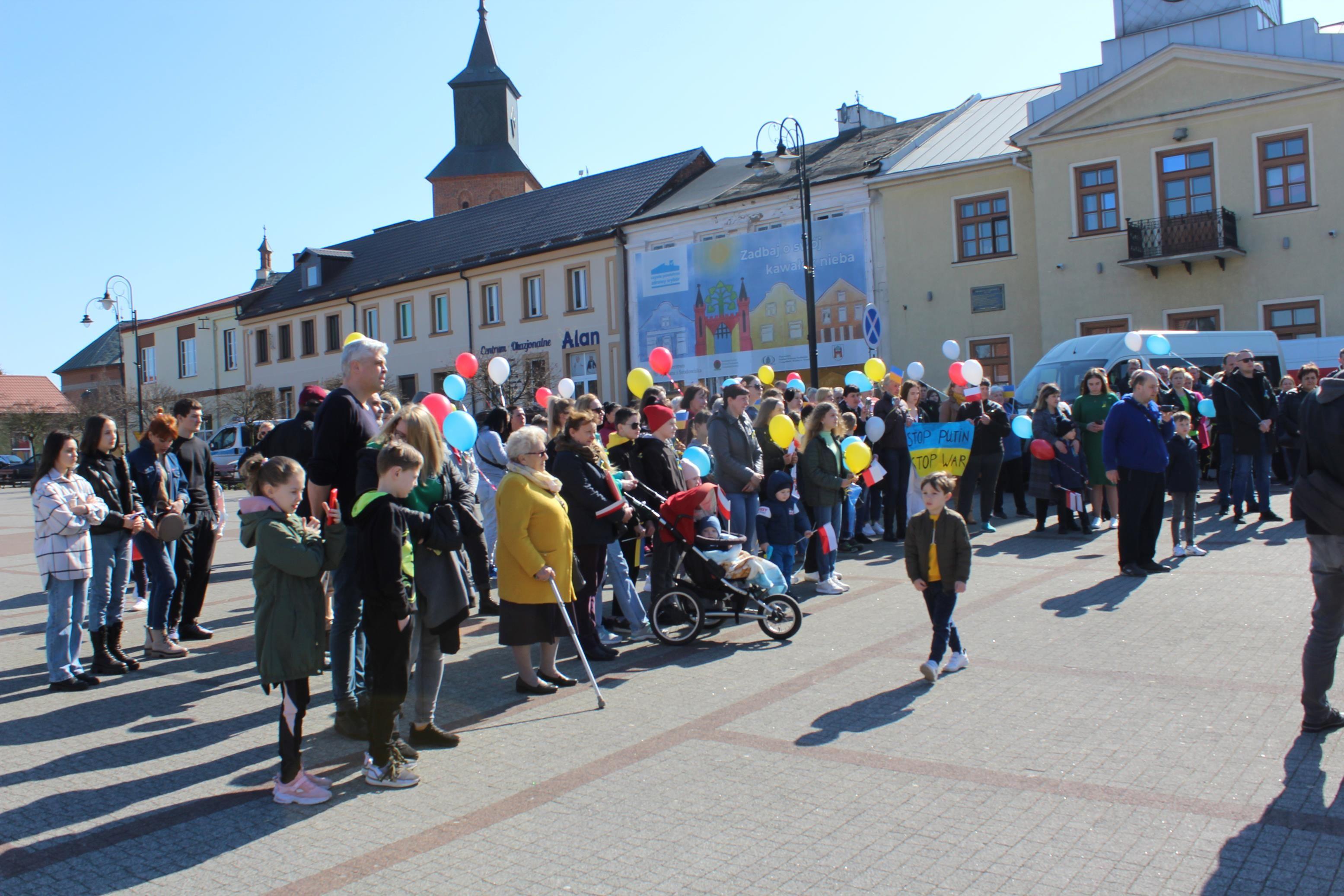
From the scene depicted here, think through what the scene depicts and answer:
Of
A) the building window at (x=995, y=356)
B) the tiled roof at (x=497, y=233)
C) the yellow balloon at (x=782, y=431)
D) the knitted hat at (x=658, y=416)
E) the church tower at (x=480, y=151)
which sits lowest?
the yellow balloon at (x=782, y=431)

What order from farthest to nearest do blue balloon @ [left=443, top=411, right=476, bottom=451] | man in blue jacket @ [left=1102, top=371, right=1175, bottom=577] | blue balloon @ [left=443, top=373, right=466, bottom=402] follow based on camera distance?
blue balloon @ [left=443, top=373, right=466, bottom=402], man in blue jacket @ [left=1102, top=371, right=1175, bottom=577], blue balloon @ [left=443, top=411, right=476, bottom=451]

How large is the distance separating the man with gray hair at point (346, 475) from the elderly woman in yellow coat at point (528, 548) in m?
0.82

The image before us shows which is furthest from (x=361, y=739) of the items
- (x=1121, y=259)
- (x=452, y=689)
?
(x=1121, y=259)

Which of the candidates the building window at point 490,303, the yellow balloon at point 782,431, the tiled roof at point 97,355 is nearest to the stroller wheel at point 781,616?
the yellow balloon at point 782,431

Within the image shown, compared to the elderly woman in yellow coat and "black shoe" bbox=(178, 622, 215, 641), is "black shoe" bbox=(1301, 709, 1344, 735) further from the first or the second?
"black shoe" bbox=(178, 622, 215, 641)

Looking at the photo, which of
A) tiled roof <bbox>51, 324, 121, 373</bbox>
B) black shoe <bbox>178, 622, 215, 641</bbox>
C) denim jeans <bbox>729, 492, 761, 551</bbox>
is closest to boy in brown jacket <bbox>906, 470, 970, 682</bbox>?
denim jeans <bbox>729, 492, 761, 551</bbox>

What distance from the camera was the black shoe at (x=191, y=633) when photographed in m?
8.44

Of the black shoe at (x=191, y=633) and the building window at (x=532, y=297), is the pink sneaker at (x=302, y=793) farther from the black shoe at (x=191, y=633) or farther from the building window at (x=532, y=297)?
the building window at (x=532, y=297)

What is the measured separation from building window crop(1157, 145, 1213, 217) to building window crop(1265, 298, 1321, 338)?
2.75 metres

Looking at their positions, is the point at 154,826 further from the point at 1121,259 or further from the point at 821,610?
the point at 1121,259

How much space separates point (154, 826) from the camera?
4.48 metres

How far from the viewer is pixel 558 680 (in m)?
6.57

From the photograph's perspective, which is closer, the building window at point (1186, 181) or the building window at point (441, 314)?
the building window at point (1186, 181)

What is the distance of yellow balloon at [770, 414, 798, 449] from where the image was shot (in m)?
9.72
